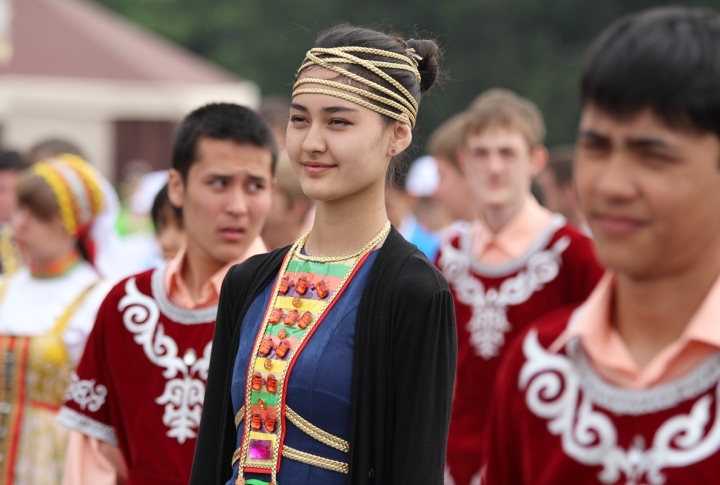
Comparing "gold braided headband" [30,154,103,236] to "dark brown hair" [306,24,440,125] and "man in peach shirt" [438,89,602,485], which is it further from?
"dark brown hair" [306,24,440,125]

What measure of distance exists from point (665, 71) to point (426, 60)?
4.33 feet

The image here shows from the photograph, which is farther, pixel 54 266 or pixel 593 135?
pixel 54 266

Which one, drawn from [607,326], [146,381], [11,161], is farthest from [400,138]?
[11,161]

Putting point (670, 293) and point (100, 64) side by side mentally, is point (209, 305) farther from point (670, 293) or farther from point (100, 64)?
point (100, 64)

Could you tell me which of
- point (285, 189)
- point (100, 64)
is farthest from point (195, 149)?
point (100, 64)

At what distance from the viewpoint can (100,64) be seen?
93.1 feet

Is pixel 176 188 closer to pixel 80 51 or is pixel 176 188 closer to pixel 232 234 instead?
pixel 232 234

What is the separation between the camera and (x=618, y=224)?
217 centimetres

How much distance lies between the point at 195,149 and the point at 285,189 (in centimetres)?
187

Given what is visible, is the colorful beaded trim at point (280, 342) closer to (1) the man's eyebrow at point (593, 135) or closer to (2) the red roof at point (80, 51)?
(1) the man's eyebrow at point (593, 135)

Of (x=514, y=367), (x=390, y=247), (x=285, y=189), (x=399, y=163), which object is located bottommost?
(x=514, y=367)

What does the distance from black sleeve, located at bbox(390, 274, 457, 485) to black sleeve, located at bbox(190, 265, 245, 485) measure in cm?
51

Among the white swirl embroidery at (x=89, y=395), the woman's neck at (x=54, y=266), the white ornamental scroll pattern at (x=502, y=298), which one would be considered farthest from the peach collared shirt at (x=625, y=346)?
the woman's neck at (x=54, y=266)

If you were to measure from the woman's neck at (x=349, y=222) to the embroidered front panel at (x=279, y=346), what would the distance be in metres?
0.05
